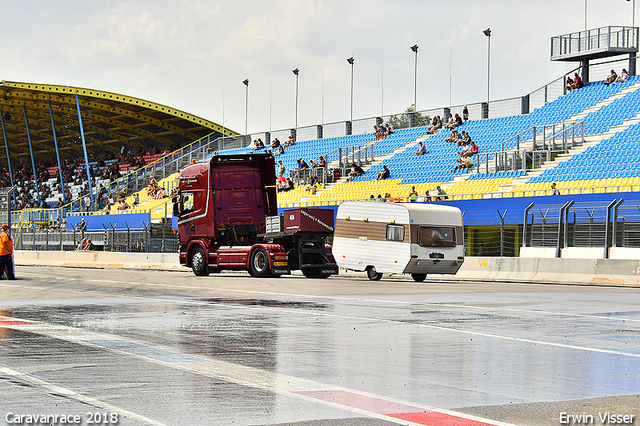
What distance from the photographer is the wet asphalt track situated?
271 inches

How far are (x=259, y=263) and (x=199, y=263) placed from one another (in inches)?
117

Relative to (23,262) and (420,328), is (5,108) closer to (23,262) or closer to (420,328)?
(23,262)

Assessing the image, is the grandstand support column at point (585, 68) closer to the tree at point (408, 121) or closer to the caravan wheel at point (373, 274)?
the tree at point (408, 121)

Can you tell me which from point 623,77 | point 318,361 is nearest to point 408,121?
point 623,77

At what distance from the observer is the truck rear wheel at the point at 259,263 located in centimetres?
2992

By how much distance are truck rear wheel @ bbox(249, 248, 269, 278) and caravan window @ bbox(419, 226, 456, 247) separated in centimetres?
526

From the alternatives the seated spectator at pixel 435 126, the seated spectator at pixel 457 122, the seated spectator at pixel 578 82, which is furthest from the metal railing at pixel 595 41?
the seated spectator at pixel 435 126

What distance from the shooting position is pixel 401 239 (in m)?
28.6

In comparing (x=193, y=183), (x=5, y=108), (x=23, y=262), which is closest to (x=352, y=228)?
(x=193, y=183)

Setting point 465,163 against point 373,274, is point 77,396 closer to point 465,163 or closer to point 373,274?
point 373,274

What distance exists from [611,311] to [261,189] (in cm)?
1757

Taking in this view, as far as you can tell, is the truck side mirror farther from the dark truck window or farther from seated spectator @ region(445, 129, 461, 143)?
seated spectator @ region(445, 129, 461, 143)

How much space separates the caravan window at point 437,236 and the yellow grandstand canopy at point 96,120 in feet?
140

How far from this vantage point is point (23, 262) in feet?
163
